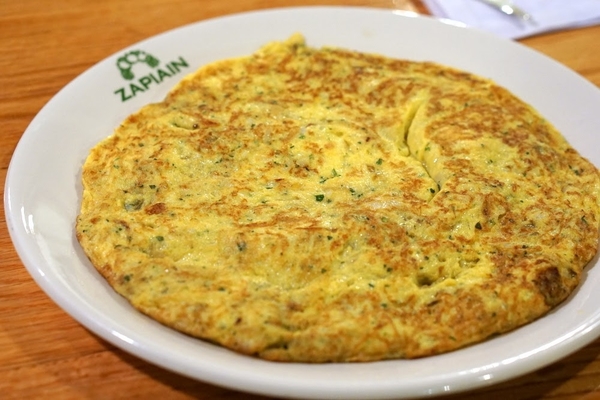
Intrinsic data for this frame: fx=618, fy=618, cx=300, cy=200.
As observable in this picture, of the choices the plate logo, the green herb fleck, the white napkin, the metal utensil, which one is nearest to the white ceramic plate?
the plate logo

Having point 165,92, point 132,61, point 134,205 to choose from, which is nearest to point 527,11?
point 165,92

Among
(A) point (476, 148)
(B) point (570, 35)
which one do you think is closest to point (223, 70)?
(A) point (476, 148)

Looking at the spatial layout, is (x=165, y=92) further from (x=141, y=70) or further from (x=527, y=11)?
(x=527, y=11)

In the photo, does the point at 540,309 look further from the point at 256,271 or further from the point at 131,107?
the point at 131,107

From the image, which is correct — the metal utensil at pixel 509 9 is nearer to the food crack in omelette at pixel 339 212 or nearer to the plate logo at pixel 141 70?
the food crack in omelette at pixel 339 212

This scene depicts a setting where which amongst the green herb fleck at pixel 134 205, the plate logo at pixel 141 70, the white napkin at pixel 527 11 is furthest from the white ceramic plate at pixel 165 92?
the white napkin at pixel 527 11

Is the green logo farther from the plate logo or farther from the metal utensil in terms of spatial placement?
the metal utensil
